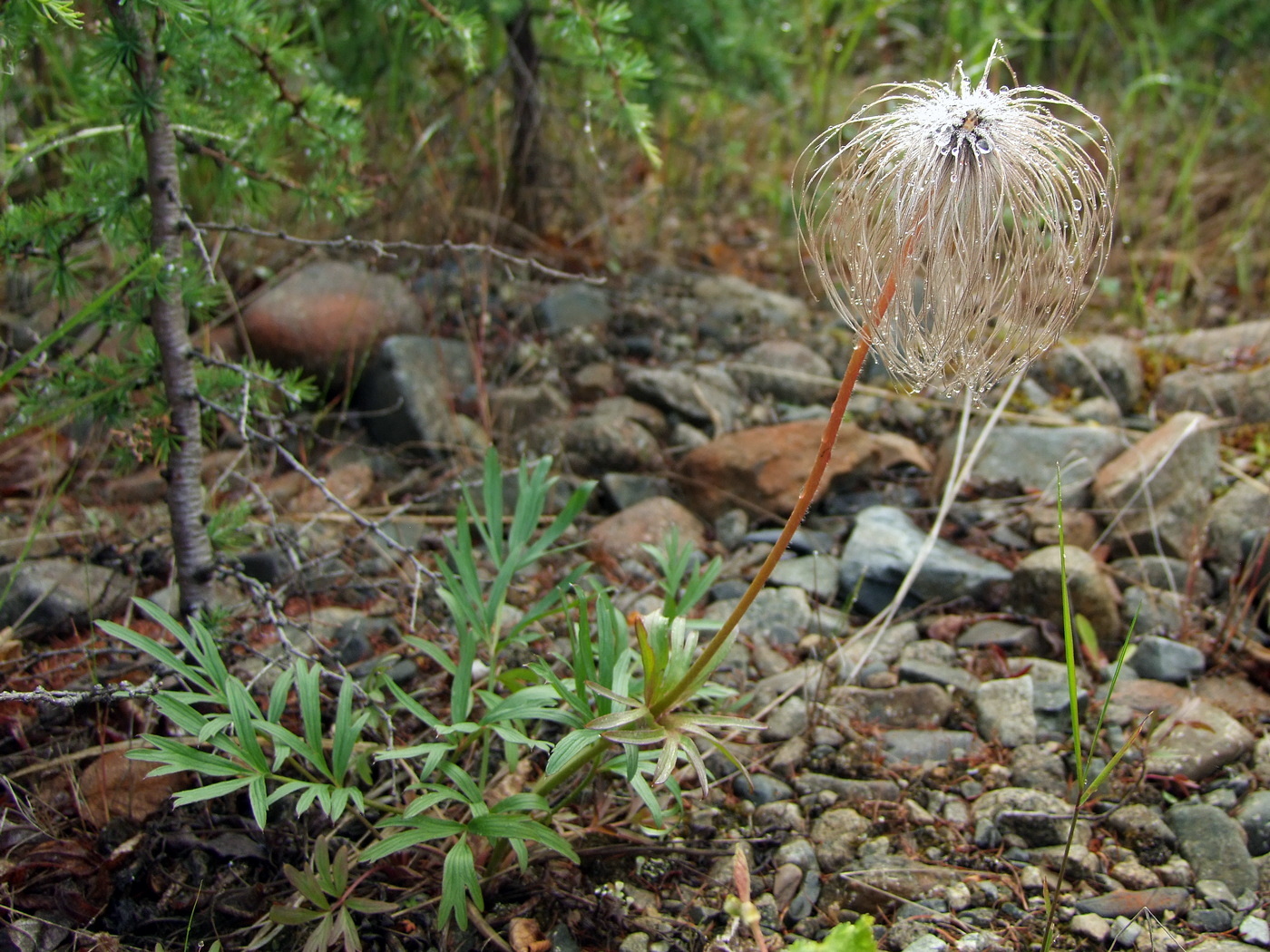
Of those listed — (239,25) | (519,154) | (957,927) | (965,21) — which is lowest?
(957,927)

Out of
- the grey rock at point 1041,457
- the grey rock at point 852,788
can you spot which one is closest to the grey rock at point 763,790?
the grey rock at point 852,788

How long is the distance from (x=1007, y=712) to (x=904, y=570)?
593 mm

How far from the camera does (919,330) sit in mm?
1744

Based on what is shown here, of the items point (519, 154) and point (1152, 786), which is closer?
point (1152, 786)

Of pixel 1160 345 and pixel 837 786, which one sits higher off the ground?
pixel 1160 345

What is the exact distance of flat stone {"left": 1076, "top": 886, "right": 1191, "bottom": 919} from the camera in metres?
2.06

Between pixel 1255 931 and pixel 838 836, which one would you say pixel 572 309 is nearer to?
pixel 838 836

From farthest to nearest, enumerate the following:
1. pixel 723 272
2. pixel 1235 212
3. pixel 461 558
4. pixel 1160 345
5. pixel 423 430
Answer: pixel 1235 212
pixel 723 272
pixel 1160 345
pixel 423 430
pixel 461 558

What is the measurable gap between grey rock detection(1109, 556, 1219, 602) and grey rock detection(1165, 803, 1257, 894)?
0.97 m

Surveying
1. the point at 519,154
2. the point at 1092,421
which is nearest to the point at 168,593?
the point at 519,154

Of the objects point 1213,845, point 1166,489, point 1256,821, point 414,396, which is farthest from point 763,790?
point 414,396

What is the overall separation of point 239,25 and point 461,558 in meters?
1.24

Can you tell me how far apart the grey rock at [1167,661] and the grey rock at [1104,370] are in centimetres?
155

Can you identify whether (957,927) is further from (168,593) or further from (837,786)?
(168,593)
